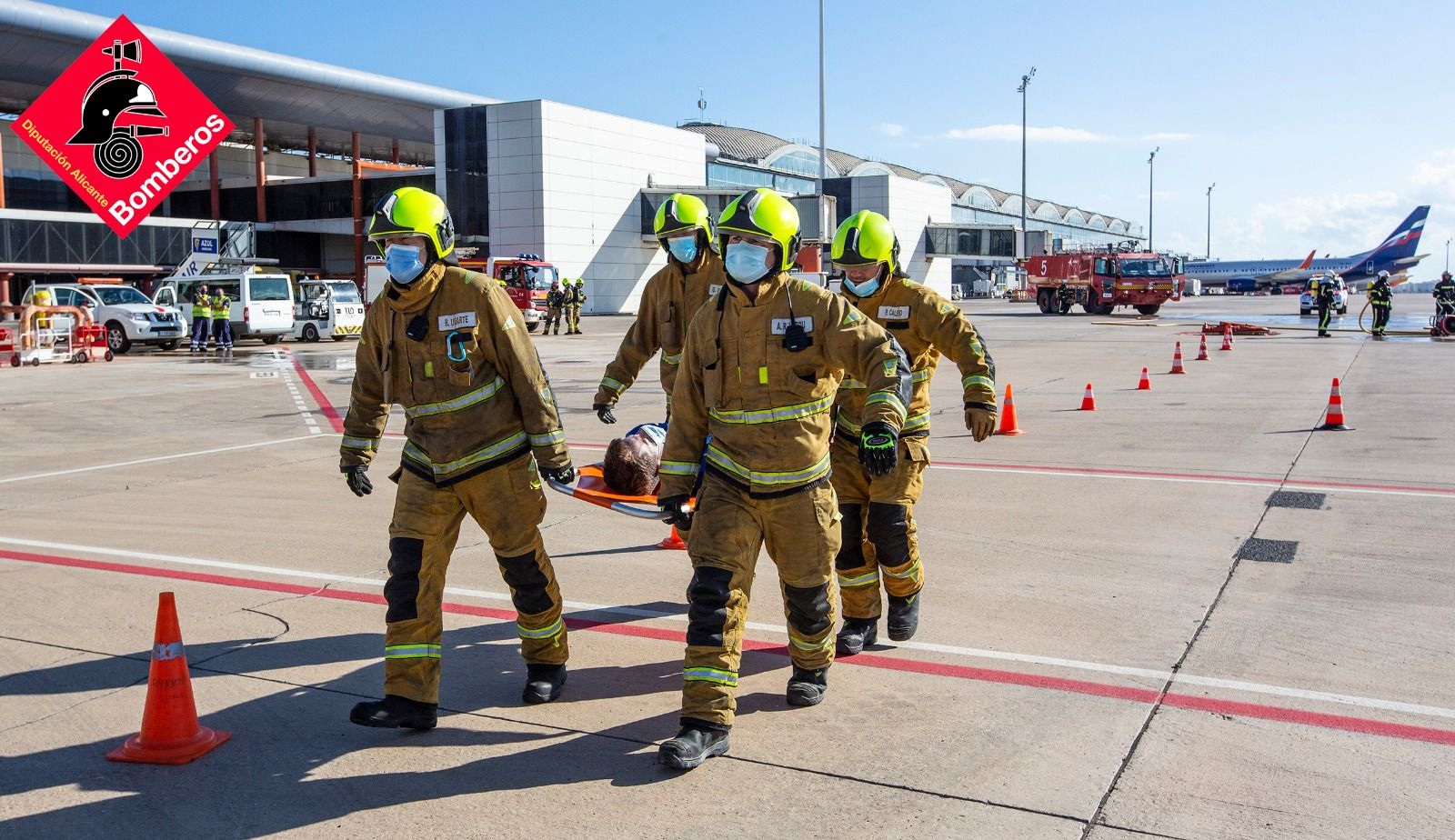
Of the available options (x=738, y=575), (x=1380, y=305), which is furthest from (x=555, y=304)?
(x=738, y=575)

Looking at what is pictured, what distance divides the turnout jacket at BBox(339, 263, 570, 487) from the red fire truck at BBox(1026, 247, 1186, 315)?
4723cm

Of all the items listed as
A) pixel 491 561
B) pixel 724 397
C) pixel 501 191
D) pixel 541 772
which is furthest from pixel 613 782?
pixel 501 191

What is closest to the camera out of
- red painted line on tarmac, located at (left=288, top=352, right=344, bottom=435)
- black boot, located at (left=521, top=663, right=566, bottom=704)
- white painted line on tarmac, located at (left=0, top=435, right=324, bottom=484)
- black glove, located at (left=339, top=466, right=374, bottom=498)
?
black boot, located at (left=521, top=663, right=566, bottom=704)

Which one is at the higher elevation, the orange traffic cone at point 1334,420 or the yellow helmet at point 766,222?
the yellow helmet at point 766,222

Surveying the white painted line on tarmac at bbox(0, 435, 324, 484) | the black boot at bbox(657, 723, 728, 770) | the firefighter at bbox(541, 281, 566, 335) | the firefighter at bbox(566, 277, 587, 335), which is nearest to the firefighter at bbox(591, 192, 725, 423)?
the black boot at bbox(657, 723, 728, 770)

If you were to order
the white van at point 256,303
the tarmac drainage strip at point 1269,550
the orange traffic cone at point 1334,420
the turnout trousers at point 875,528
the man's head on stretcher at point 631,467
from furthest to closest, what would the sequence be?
1. the white van at point 256,303
2. the orange traffic cone at point 1334,420
3. the tarmac drainage strip at point 1269,550
4. the man's head on stretcher at point 631,467
5. the turnout trousers at point 875,528

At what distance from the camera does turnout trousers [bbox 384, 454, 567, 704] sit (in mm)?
4492

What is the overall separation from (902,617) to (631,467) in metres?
1.80

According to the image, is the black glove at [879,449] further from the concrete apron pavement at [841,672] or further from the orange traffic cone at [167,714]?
the orange traffic cone at [167,714]

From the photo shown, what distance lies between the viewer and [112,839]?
362cm

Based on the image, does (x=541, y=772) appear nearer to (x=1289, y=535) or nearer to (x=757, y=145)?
(x=1289, y=535)

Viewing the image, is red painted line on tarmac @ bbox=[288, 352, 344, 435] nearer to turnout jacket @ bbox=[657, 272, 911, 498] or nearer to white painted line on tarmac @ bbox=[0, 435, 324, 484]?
white painted line on tarmac @ bbox=[0, 435, 324, 484]

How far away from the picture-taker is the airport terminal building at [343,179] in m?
50.8

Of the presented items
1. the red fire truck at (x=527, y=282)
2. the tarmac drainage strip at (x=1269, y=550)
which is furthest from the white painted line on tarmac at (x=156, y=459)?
the red fire truck at (x=527, y=282)
